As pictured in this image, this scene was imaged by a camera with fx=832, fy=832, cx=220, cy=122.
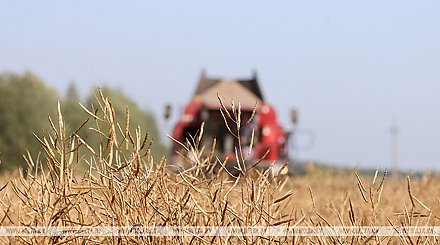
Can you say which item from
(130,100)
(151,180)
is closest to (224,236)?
(151,180)

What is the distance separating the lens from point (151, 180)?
3418mm

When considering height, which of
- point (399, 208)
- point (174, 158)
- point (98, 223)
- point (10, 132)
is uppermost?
point (98, 223)

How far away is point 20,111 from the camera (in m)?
39.7

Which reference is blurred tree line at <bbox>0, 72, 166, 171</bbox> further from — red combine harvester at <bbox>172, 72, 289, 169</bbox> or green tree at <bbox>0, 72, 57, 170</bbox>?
red combine harvester at <bbox>172, 72, 289, 169</bbox>

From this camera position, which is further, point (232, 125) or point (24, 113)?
point (24, 113)

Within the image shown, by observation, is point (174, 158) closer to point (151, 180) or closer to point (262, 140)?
point (262, 140)

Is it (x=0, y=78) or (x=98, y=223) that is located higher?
(x=98, y=223)

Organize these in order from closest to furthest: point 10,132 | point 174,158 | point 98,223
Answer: point 98,223 < point 174,158 < point 10,132

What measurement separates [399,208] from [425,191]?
82 centimetres

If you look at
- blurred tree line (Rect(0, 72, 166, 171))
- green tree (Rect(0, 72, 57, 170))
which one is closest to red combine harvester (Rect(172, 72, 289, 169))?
blurred tree line (Rect(0, 72, 166, 171))

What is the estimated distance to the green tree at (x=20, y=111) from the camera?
125 feet

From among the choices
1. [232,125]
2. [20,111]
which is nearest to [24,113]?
[20,111]

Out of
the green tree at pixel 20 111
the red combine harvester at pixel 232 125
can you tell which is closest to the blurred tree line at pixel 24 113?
the green tree at pixel 20 111

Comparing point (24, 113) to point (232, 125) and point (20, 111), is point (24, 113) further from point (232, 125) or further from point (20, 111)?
point (232, 125)
